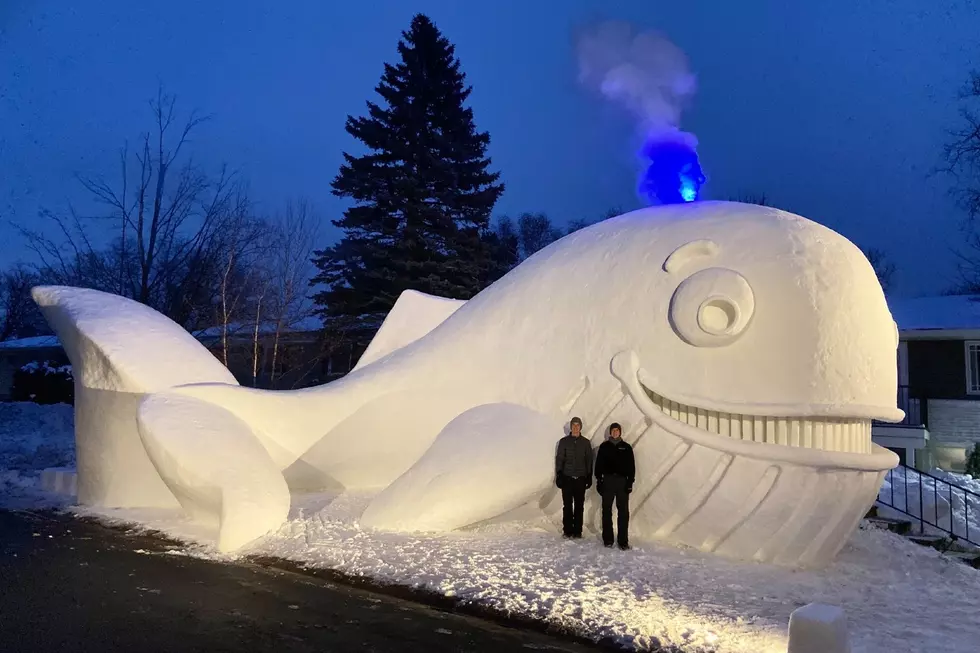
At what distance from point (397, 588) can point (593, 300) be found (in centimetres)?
339

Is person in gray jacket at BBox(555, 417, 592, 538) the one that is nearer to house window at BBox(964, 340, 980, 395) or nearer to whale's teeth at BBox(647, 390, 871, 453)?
whale's teeth at BBox(647, 390, 871, 453)

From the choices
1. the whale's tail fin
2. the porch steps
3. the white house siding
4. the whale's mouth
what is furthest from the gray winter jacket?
the white house siding

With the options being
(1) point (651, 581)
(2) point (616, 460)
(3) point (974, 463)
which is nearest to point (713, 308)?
(2) point (616, 460)

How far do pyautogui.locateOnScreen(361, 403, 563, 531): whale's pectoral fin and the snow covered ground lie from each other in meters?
0.21

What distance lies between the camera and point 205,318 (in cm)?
1775

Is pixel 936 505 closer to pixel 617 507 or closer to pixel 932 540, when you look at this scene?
pixel 932 540

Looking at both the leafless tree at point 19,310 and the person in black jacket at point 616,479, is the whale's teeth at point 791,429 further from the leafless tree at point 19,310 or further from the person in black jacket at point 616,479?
the leafless tree at point 19,310

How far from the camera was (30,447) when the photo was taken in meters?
14.9

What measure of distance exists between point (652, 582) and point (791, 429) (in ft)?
6.20

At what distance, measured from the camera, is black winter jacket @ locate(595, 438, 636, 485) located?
6504 millimetres

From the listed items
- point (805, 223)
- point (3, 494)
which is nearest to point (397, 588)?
point (805, 223)

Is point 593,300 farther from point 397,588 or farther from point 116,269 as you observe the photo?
point 116,269

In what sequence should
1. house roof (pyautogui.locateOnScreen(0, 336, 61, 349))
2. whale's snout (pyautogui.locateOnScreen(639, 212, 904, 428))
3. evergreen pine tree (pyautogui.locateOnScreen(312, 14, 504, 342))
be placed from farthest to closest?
house roof (pyautogui.locateOnScreen(0, 336, 61, 349))
evergreen pine tree (pyautogui.locateOnScreen(312, 14, 504, 342))
whale's snout (pyautogui.locateOnScreen(639, 212, 904, 428))

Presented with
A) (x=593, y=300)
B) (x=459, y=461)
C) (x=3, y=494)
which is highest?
(x=593, y=300)
